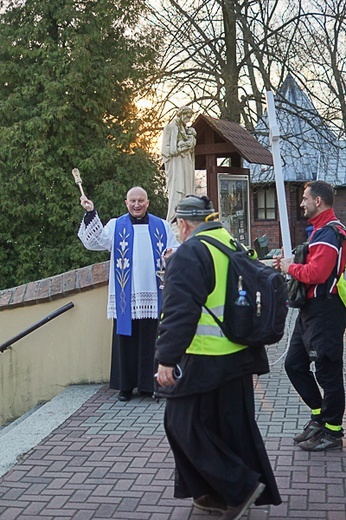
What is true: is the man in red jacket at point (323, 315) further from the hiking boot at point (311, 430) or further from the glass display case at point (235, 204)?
the glass display case at point (235, 204)

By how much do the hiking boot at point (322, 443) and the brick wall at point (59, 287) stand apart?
9.72 feet

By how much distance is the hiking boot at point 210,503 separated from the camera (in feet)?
13.6

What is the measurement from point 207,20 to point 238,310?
603 inches

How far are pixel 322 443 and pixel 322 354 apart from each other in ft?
2.25

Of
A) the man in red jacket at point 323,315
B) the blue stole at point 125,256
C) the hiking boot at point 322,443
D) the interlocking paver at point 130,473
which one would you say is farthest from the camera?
the blue stole at point 125,256

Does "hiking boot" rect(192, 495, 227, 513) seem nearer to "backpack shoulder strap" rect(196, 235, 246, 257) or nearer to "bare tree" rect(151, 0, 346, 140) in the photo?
"backpack shoulder strap" rect(196, 235, 246, 257)

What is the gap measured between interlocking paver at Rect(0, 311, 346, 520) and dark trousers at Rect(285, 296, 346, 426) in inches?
14.0

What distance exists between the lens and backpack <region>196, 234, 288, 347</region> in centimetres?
382

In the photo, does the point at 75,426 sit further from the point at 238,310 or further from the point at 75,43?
the point at 75,43

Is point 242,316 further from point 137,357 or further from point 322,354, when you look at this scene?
point 137,357

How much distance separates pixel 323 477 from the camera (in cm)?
473

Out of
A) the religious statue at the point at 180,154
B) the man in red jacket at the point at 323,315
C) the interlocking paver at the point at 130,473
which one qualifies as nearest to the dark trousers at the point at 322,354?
the man in red jacket at the point at 323,315

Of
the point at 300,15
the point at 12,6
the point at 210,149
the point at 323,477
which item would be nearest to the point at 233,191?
the point at 210,149

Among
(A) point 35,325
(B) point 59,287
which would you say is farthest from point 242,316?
(B) point 59,287
